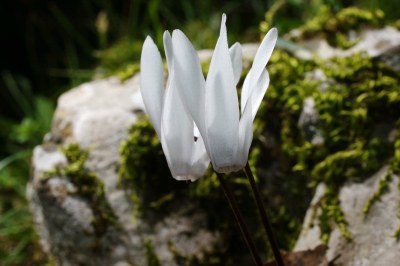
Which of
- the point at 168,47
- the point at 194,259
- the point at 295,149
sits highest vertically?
the point at 168,47

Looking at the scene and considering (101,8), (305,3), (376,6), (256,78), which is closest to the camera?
(256,78)

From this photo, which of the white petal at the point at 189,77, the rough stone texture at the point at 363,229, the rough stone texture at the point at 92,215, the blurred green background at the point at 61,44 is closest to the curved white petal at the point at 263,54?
the white petal at the point at 189,77

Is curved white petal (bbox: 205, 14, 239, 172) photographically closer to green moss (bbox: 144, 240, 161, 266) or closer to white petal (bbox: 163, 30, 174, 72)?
white petal (bbox: 163, 30, 174, 72)

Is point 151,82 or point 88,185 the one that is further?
point 88,185

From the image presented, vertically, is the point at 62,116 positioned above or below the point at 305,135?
above

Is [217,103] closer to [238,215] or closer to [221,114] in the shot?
[221,114]

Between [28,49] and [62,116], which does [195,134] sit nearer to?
[62,116]

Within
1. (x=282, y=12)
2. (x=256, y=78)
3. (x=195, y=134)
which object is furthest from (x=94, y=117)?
(x=282, y=12)

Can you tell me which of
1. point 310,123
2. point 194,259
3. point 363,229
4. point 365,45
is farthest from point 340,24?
point 194,259
